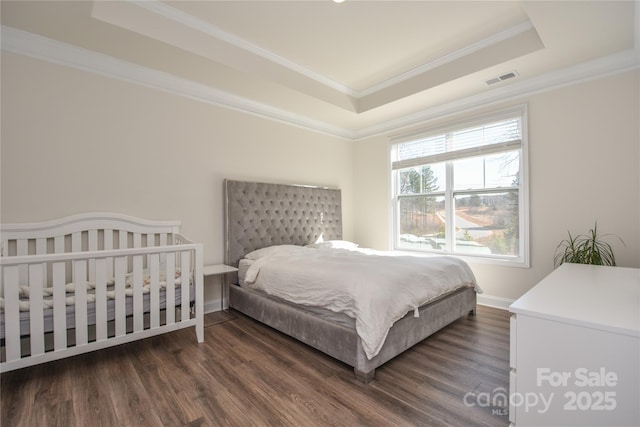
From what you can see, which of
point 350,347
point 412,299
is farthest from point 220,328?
point 412,299

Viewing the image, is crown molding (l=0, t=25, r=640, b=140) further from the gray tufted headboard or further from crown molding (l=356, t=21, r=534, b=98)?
the gray tufted headboard

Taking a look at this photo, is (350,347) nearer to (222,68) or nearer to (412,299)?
(412,299)

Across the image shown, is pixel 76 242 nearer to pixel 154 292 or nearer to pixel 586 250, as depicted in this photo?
pixel 154 292

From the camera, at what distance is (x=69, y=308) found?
2.03 m

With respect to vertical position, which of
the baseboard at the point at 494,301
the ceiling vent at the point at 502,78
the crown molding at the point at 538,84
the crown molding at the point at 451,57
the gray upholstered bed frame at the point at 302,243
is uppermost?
the crown molding at the point at 451,57

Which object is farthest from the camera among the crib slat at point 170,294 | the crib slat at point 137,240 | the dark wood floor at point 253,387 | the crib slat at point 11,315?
the crib slat at point 137,240

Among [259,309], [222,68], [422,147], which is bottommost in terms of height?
[259,309]

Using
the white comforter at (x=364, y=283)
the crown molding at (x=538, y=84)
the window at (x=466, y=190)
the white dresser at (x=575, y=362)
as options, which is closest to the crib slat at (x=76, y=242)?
the white comforter at (x=364, y=283)

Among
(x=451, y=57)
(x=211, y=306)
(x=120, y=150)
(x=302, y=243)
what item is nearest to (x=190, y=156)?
(x=120, y=150)

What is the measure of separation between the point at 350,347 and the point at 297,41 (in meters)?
2.75

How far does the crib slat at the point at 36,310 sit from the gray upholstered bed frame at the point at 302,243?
1561 millimetres

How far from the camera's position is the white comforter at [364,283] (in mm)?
1941

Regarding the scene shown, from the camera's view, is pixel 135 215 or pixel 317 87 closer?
pixel 135 215

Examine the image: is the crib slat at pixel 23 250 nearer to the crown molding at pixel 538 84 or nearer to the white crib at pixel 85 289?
the white crib at pixel 85 289
